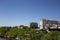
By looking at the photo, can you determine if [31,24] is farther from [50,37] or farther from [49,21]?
[50,37]

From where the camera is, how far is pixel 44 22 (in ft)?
320

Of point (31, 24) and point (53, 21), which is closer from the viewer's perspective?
point (31, 24)

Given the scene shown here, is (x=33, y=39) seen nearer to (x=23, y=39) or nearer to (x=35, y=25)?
(x=23, y=39)

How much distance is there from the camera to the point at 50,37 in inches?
851

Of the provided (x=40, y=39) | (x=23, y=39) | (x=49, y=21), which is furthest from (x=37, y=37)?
(x=49, y=21)

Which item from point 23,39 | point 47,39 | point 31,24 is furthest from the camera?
point 31,24

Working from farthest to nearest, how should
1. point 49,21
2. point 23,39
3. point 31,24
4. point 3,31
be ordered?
1. point 49,21
2. point 31,24
3. point 3,31
4. point 23,39

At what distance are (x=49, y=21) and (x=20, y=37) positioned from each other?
71.3 meters

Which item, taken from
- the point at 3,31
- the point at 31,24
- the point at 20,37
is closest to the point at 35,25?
the point at 31,24

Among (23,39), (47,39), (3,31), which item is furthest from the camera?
(3,31)

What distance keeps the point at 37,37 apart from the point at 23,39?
7.34 m

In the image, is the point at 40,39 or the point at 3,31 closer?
the point at 40,39

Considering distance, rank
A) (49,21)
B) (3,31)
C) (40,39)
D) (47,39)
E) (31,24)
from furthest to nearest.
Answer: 1. (49,21)
2. (31,24)
3. (3,31)
4. (40,39)
5. (47,39)

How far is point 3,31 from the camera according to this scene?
2080 inches
